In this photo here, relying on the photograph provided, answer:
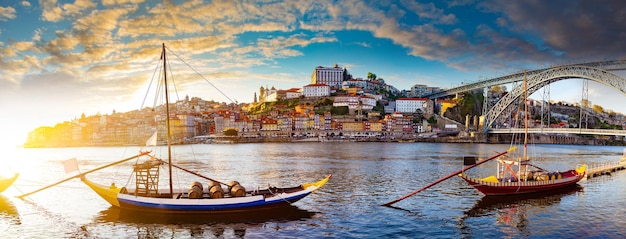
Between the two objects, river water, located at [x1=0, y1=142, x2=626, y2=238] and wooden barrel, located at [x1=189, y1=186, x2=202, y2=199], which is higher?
wooden barrel, located at [x1=189, y1=186, x2=202, y2=199]

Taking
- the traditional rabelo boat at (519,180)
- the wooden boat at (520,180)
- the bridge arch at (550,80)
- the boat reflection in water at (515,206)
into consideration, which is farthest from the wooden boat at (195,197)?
the bridge arch at (550,80)

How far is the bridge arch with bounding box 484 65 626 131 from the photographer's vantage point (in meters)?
51.5

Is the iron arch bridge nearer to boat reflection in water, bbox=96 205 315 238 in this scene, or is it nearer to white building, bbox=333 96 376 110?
boat reflection in water, bbox=96 205 315 238

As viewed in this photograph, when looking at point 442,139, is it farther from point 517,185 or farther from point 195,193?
point 195,193

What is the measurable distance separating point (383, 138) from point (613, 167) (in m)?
62.1

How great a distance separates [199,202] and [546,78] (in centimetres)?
6769

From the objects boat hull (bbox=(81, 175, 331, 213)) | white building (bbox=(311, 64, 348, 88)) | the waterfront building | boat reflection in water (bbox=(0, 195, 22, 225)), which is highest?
white building (bbox=(311, 64, 348, 88))

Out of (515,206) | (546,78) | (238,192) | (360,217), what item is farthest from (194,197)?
(546,78)

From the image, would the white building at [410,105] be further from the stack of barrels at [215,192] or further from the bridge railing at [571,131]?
the stack of barrels at [215,192]

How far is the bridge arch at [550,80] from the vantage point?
5150 cm

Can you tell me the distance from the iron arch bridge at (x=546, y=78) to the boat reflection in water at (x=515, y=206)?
13865mm

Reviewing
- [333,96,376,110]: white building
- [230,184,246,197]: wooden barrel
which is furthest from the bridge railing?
[230,184,246,197]: wooden barrel

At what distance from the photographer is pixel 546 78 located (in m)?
66.2

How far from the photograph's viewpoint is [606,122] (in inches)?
4267
